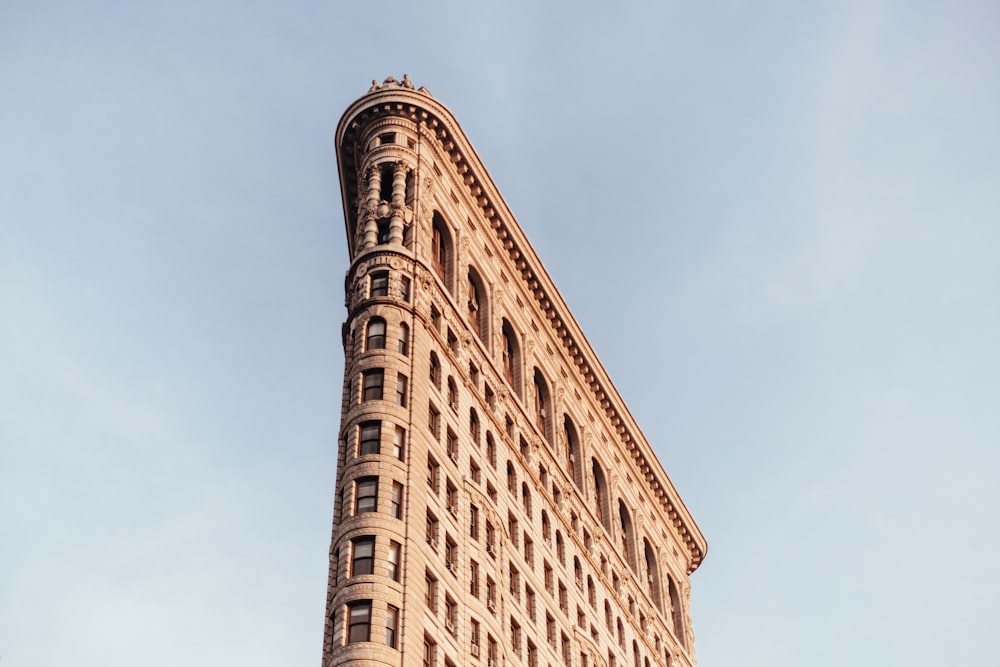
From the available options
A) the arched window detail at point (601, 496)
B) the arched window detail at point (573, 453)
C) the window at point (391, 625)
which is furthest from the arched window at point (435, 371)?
the arched window detail at point (601, 496)

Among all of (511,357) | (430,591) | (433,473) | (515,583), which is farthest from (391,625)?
(511,357)

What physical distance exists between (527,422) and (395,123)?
22.0 meters

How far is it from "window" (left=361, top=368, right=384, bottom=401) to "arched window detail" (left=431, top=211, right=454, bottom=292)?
1553 cm

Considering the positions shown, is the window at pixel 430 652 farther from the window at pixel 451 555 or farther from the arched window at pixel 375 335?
the arched window at pixel 375 335

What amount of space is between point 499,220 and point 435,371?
22615 millimetres

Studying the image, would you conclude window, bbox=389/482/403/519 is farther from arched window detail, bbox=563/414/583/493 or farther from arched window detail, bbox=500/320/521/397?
arched window detail, bbox=563/414/583/493

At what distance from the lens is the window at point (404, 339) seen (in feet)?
264

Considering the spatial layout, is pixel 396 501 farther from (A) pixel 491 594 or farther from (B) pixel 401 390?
(A) pixel 491 594

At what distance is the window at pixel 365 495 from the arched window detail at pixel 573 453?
1310 inches

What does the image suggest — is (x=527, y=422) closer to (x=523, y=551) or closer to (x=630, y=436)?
(x=523, y=551)

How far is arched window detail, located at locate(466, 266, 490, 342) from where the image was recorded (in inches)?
3782

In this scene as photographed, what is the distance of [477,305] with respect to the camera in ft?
322

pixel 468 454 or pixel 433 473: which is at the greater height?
pixel 468 454

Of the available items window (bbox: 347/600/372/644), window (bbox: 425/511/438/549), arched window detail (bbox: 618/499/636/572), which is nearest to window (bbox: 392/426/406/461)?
window (bbox: 425/511/438/549)
